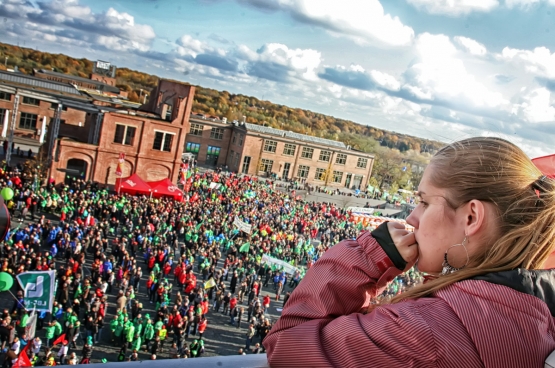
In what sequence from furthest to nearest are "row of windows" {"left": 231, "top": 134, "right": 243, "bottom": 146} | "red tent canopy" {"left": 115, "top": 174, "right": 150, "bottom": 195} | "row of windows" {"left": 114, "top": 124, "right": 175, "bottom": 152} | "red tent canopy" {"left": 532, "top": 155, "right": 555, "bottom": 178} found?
"row of windows" {"left": 231, "top": 134, "right": 243, "bottom": 146} → "row of windows" {"left": 114, "top": 124, "right": 175, "bottom": 152} → "red tent canopy" {"left": 115, "top": 174, "right": 150, "bottom": 195} → "red tent canopy" {"left": 532, "top": 155, "right": 555, "bottom": 178}

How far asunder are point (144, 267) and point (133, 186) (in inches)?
403

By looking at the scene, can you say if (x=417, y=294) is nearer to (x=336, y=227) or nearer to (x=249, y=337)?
(x=249, y=337)

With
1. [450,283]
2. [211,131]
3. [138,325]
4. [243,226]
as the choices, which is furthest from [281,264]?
[211,131]

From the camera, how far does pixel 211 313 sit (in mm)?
15938

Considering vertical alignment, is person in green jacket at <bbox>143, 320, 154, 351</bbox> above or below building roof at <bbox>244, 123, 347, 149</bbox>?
below

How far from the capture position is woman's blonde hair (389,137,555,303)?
122cm

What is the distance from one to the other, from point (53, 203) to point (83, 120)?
24.9 metres

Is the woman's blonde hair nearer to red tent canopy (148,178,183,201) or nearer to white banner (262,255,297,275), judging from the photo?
white banner (262,255,297,275)

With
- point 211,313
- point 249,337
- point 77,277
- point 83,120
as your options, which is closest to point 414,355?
point 249,337

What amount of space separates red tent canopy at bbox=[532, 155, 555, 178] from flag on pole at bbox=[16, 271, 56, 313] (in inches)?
392

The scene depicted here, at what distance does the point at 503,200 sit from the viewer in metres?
1.28

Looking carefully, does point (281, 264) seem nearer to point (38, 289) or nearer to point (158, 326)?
point (158, 326)

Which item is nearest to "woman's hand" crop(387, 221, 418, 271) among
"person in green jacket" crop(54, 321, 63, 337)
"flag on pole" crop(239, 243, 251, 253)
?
"person in green jacket" crop(54, 321, 63, 337)

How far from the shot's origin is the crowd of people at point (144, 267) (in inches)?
462
